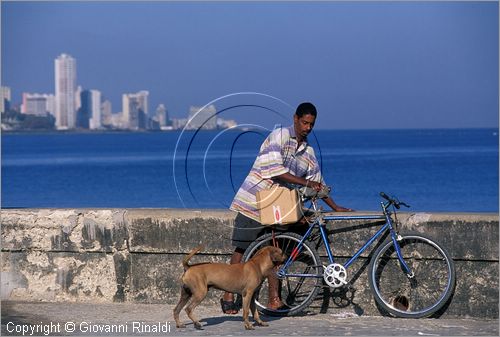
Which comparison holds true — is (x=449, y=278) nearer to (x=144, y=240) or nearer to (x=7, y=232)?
(x=144, y=240)

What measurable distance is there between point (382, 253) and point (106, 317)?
2.26m

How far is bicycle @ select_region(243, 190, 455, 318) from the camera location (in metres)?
8.20

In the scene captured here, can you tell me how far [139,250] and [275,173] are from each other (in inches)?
59.3

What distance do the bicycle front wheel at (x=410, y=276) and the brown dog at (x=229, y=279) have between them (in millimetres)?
929

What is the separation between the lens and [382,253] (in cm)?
823

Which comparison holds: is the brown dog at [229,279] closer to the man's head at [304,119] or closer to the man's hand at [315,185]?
the man's hand at [315,185]

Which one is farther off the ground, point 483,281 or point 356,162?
point 356,162

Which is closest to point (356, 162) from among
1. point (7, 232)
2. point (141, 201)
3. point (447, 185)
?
point (447, 185)

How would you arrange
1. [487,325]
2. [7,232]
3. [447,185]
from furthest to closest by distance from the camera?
[447,185]
[7,232]
[487,325]

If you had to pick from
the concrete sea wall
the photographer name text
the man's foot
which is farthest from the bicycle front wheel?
the photographer name text

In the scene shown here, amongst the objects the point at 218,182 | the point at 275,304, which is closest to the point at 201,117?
the point at 275,304

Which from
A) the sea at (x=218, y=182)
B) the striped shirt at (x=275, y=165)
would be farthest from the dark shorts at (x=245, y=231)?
the sea at (x=218, y=182)

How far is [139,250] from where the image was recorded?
8852mm

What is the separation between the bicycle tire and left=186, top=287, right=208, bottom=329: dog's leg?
0.71 m
